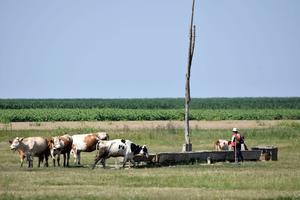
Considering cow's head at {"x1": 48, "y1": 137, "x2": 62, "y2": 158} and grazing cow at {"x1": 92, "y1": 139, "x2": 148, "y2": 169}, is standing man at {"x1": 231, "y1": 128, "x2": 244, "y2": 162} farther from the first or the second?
cow's head at {"x1": 48, "y1": 137, "x2": 62, "y2": 158}

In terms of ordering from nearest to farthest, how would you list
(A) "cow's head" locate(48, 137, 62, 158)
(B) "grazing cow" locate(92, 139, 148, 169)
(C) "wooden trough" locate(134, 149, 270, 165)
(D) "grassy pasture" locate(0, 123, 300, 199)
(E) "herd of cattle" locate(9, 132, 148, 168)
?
(D) "grassy pasture" locate(0, 123, 300, 199) → (B) "grazing cow" locate(92, 139, 148, 169) → (E) "herd of cattle" locate(9, 132, 148, 168) → (A) "cow's head" locate(48, 137, 62, 158) → (C) "wooden trough" locate(134, 149, 270, 165)

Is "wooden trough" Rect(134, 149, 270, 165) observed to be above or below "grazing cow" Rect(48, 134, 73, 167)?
below

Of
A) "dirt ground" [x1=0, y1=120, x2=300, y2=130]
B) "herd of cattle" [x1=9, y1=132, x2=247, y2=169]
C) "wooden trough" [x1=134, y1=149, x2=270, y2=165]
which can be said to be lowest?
"wooden trough" [x1=134, y1=149, x2=270, y2=165]

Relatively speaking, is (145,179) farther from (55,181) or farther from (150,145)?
(150,145)

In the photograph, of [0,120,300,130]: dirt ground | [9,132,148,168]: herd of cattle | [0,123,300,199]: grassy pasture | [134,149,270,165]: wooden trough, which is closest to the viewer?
[0,123,300,199]: grassy pasture

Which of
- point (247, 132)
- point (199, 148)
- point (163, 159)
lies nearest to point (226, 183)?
point (163, 159)

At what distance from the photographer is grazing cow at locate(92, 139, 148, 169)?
39.2m

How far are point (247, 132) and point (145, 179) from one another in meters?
33.9

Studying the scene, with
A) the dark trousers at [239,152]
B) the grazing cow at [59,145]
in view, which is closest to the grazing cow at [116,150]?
the grazing cow at [59,145]

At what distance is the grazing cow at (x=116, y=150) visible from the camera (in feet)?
129

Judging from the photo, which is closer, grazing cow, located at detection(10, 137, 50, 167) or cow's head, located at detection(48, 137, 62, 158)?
grazing cow, located at detection(10, 137, 50, 167)

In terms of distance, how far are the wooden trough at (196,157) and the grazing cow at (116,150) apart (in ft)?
2.17

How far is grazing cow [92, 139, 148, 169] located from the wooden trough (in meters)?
0.66

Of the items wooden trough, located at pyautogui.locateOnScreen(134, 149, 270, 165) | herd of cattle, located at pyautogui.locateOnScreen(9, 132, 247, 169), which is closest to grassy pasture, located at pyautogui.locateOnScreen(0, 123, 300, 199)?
herd of cattle, located at pyautogui.locateOnScreen(9, 132, 247, 169)
